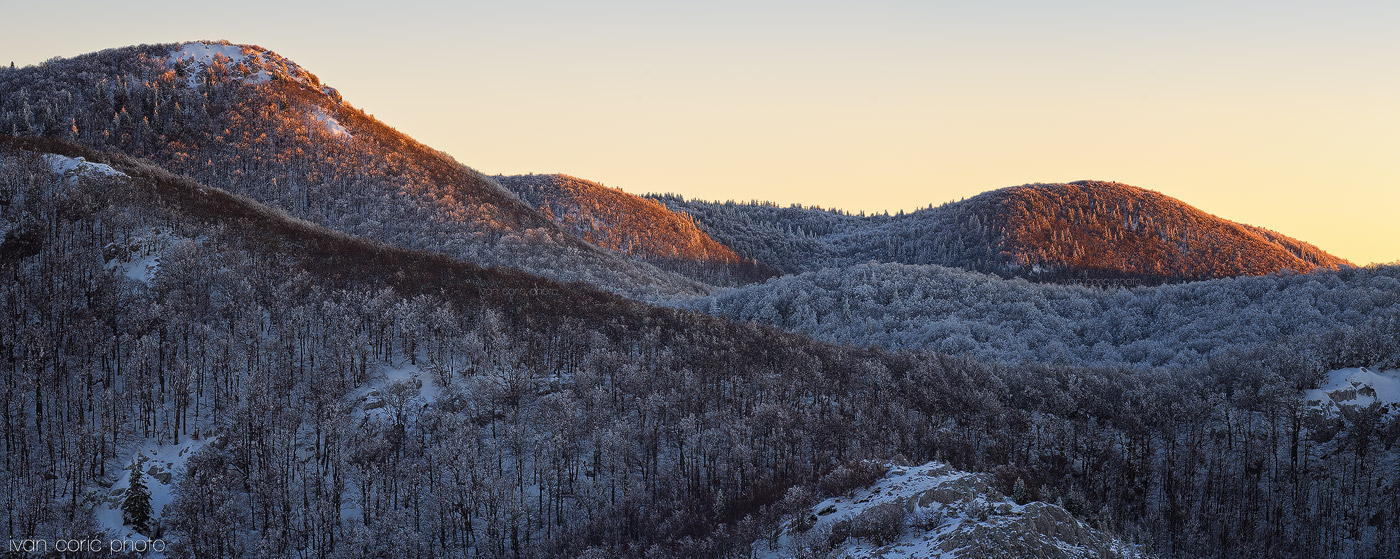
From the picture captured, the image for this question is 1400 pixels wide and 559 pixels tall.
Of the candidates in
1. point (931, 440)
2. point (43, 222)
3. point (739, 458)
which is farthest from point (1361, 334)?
point (43, 222)

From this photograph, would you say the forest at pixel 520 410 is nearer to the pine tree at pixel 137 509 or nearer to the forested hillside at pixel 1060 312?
the pine tree at pixel 137 509

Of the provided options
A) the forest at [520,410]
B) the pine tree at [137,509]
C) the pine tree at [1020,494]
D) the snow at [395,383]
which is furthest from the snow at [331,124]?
the pine tree at [1020,494]

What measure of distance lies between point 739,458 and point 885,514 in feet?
81.1

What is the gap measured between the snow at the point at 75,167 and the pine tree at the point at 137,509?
1987 inches

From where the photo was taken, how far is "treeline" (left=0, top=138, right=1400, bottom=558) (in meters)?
67.5

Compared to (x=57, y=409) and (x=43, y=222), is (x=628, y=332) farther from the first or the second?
(x=43, y=222)

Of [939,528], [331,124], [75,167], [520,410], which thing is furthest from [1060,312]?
[331,124]

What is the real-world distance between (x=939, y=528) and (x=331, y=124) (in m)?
176

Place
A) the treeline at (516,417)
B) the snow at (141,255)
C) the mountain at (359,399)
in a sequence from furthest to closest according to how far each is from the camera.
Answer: the snow at (141,255), the treeline at (516,417), the mountain at (359,399)

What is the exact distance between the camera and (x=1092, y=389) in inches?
3962

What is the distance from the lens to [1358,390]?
8900 cm

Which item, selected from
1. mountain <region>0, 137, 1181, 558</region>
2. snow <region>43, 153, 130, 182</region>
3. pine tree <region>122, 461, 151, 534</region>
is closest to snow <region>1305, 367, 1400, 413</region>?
mountain <region>0, 137, 1181, 558</region>

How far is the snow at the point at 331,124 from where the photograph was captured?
7490 inches

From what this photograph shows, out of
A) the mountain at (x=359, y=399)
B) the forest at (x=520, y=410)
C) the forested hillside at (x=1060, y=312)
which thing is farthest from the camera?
the forested hillside at (x=1060, y=312)
